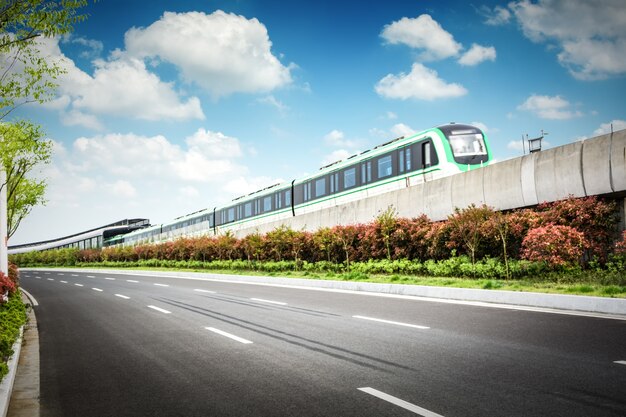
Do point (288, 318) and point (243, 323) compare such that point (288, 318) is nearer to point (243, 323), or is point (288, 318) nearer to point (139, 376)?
point (243, 323)

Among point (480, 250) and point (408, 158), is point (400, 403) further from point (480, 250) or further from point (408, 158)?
point (408, 158)

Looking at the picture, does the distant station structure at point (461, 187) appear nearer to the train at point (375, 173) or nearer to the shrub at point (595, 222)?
the train at point (375, 173)

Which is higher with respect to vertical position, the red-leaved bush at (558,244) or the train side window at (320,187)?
the train side window at (320,187)

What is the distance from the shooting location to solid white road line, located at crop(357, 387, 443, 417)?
13.7ft

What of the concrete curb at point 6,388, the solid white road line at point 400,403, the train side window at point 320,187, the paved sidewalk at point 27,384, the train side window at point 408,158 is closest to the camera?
the solid white road line at point 400,403

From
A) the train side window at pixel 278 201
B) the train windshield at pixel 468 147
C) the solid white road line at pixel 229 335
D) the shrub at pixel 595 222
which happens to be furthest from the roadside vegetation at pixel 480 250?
the solid white road line at pixel 229 335

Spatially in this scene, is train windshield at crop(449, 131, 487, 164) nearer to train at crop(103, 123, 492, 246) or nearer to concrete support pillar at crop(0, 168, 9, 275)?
train at crop(103, 123, 492, 246)

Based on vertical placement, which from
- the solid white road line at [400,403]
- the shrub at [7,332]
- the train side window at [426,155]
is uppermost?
the train side window at [426,155]

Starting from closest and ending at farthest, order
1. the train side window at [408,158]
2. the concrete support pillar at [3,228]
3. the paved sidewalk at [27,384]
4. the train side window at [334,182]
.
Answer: the paved sidewalk at [27,384], the concrete support pillar at [3,228], the train side window at [408,158], the train side window at [334,182]

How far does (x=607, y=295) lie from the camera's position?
10.3 meters

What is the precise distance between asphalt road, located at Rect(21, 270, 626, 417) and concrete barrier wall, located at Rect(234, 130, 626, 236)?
5.51 metres

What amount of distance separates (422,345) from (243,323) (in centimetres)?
421

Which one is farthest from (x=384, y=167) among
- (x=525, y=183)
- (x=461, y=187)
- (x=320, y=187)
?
(x=525, y=183)

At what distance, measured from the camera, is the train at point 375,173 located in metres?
20.5
